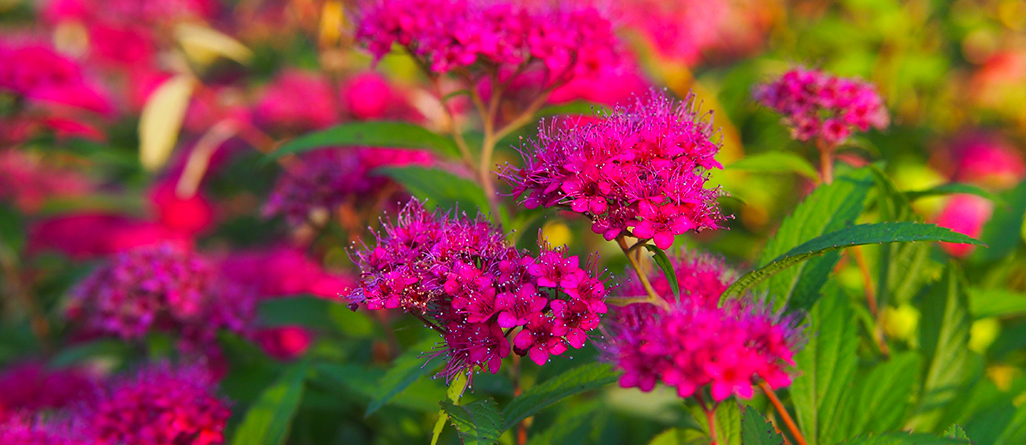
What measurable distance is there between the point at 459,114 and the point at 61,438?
1.57 m

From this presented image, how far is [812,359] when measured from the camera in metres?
1.05

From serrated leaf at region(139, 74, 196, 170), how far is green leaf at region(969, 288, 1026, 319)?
6.52ft

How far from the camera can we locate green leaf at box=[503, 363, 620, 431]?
851 millimetres

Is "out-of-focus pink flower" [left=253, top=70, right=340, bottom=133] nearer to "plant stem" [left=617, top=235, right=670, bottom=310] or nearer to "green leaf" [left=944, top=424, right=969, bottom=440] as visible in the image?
"plant stem" [left=617, top=235, right=670, bottom=310]

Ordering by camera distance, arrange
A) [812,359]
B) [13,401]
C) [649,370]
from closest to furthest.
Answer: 1. [649,370]
2. [812,359]
3. [13,401]

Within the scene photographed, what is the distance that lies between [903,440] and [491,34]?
831 millimetres

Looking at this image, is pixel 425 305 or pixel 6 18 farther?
pixel 6 18

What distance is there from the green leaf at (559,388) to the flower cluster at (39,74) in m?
1.92

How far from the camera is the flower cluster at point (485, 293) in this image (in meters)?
0.79

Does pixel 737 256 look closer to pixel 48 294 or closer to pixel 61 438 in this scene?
pixel 61 438

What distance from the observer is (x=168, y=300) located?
5.08 feet

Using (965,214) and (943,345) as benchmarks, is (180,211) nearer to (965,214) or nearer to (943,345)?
(943,345)

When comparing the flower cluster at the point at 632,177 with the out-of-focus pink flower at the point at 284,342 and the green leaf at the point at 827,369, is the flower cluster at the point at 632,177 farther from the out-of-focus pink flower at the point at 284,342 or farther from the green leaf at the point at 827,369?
the out-of-focus pink flower at the point at 284,342

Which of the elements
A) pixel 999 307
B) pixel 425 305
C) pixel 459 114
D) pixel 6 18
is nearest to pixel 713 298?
pixel 425 305
